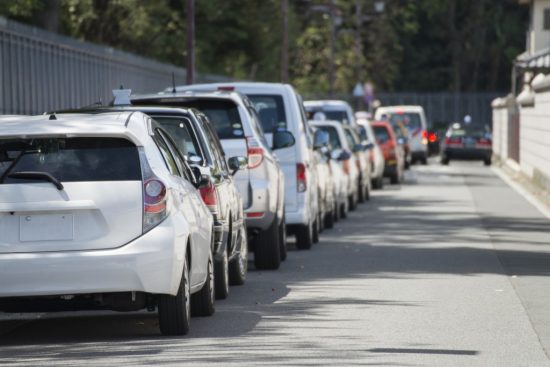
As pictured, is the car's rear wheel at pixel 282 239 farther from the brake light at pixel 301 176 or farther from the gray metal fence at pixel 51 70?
the gray metal fence at pixel 51 70

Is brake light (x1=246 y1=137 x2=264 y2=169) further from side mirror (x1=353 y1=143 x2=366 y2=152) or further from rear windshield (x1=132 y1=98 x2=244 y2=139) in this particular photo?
side mirror (x1=353 y1=143 x2=366 y2=152)

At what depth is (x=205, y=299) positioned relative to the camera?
43.0 ft

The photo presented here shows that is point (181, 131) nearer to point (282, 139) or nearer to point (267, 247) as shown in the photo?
point (267, 247)

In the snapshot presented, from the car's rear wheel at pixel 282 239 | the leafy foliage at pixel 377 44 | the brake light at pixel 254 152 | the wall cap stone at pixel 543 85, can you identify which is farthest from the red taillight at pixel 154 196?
the leafy foliage at pixel 377 44

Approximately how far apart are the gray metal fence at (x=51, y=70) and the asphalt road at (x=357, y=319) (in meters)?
5.96

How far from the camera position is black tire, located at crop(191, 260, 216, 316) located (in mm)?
13102

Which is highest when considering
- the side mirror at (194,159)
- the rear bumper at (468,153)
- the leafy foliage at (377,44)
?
the leafy foliage at (377,44)

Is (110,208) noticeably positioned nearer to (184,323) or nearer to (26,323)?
(184,323)

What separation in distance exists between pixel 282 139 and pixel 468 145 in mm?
42052

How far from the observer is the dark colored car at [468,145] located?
60.3 meters

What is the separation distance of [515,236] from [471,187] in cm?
1774

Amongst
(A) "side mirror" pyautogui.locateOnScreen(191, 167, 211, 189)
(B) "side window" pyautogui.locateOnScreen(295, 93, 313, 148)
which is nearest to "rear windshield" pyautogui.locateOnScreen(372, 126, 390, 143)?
(B) "side window" pyautogui.locateOnScreen(295, 93, 313, 148)

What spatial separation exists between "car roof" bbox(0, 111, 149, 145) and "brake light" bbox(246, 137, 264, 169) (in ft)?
16.6

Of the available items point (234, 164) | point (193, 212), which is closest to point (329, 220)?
point (234, 164)
